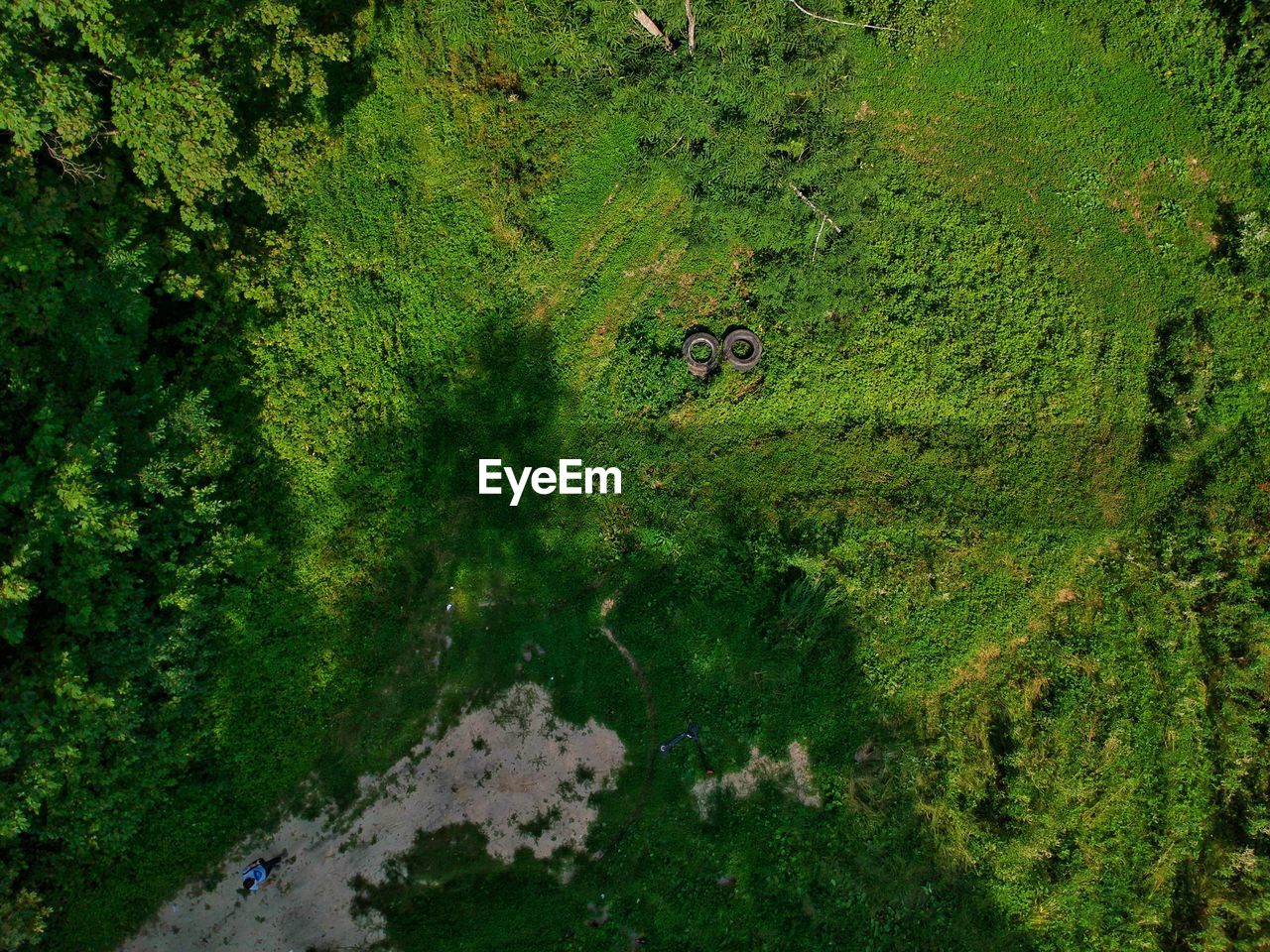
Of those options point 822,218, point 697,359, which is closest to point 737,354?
point 697,359

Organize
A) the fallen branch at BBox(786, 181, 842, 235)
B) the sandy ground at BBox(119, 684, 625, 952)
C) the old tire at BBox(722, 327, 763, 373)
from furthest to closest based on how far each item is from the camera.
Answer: the old tire at BBox(722, 327, 763, 373)
the fallen branch at BBox(786, 181, 842, 235)
the sandy ground at BBox(119, 684, 625, 952)

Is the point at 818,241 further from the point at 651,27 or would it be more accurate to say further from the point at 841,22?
the point at 651,27

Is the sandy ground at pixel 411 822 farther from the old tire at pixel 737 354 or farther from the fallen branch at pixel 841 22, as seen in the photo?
the fallen branch at pixel 841 22

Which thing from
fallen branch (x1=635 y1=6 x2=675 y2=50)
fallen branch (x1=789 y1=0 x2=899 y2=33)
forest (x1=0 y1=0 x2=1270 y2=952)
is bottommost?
forest (x1=0 y1=0 x2=1270 y2=952)

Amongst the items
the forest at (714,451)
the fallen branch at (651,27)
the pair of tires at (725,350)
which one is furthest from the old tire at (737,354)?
the fallen branch at (651,27)

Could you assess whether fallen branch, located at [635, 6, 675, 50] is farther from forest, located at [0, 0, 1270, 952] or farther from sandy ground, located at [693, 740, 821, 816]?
sandy ground, located at [693, 740, 821, 816]

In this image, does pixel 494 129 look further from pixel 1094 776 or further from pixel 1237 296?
pixel 1094 776

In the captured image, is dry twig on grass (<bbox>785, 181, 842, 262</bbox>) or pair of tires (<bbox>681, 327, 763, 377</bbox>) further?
pair of tires (<bbox>681, 327, 763, 377</bbox>)

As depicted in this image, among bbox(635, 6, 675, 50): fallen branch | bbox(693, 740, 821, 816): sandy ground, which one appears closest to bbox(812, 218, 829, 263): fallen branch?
bbox(635, 6, 675, 50): fallen branch
